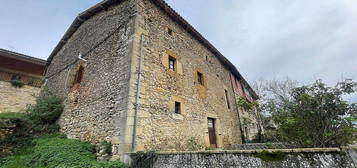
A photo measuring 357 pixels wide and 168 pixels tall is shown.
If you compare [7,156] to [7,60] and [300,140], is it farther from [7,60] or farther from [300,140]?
[7,60]

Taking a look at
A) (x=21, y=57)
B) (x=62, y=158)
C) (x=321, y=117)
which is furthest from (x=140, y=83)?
(x=21, y=57)

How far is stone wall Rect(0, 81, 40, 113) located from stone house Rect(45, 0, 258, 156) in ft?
Answer: 9.83

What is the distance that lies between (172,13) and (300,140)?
7.52 metres

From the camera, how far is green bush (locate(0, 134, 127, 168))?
4105mm

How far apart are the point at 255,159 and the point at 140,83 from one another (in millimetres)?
4015

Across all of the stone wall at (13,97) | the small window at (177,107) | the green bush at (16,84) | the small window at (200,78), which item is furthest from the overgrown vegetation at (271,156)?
the green bush at (16,84)

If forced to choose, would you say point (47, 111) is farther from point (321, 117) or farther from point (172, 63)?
point (321, 117)

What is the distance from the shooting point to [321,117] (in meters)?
4.37

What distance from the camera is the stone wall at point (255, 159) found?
2.07 meters

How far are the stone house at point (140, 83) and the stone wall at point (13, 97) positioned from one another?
2.99 metres

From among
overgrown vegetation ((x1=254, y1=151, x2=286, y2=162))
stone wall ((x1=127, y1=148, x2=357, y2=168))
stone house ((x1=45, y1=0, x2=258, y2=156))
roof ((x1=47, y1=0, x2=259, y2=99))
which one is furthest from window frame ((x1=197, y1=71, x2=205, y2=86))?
overgrown vegetation ((x1=254, y1=151, x2=286, y2=162))

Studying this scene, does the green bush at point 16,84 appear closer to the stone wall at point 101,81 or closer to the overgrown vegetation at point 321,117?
the stone wall at point 101,81

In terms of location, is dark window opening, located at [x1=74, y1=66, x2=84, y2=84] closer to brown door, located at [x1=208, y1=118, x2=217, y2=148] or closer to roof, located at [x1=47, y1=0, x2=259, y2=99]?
roof, located at [x1=47, y1=0, x2=259, y2=99]

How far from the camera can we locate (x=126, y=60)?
18.5ft
